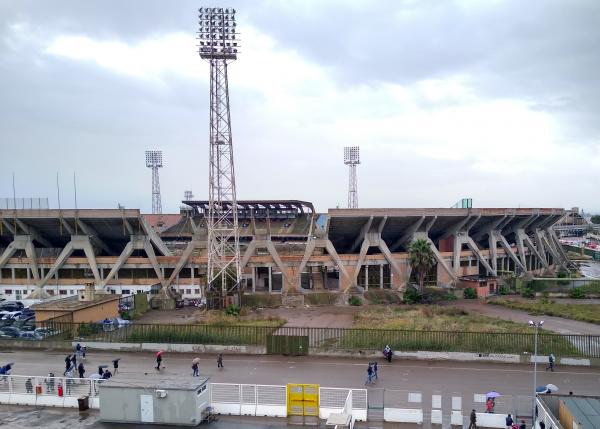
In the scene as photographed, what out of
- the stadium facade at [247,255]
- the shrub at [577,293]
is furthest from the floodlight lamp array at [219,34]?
the shrub at [577,293]

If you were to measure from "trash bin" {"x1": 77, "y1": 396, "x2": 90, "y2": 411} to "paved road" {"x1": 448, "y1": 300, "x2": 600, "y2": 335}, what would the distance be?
33004 mm

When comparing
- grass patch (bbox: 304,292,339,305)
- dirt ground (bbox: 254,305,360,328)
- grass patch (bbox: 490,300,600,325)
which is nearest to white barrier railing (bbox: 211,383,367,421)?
dirt ground (bbox: 254,305,360,328)

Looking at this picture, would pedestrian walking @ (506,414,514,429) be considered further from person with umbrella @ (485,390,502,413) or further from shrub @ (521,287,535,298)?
shrub @ (521,287,535,298)

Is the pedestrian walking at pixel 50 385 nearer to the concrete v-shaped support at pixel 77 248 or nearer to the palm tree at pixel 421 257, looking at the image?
the concrete v-shaped support at pixel 77 248

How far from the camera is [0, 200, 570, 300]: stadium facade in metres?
52.9

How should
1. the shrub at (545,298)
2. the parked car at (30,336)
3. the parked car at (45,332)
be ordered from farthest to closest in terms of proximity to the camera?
the shrub at (545,298), the parked car at (45,332), the parked car at (30,336)

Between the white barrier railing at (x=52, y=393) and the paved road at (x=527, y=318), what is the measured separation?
3289 cm

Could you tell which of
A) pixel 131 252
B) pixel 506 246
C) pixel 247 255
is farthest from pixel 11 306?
pixel 506 246

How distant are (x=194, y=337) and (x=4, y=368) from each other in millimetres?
10866

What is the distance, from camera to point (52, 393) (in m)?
20.7

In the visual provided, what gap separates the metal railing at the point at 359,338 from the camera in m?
27.9

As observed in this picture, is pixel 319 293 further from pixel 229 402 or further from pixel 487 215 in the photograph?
pixel 229 402

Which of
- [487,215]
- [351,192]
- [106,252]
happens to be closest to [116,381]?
[106,252]

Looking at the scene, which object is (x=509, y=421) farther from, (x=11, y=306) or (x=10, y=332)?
(x=11, y=306)
